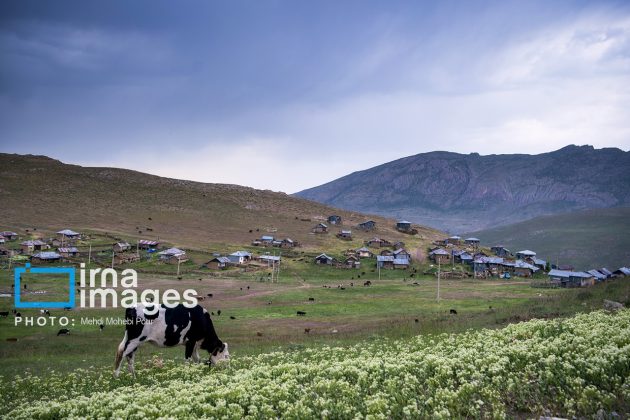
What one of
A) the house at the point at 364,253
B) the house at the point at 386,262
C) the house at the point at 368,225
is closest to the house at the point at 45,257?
the house at the point at 364,253

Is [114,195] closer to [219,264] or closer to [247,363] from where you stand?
[219,264]

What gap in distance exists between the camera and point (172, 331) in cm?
2109

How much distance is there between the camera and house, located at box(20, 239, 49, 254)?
117312mm

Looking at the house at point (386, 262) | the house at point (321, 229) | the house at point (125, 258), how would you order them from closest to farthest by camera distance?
1. the house at point (125, 258)
2. the house at point (386, 262)
3. the house at point (321, 229)

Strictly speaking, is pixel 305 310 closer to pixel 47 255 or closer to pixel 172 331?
pixel 172 331

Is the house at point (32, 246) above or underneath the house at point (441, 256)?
above

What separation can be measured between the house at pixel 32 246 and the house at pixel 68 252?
300 inches

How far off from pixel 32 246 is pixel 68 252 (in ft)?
36.7

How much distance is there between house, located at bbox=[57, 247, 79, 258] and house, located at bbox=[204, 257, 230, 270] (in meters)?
34.0

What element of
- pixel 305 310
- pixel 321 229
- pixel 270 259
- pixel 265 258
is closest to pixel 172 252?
pixel 265 258

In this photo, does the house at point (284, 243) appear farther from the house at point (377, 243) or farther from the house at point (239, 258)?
the house at point (377, 243)

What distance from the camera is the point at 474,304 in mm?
70812

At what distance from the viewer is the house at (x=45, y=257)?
364ft

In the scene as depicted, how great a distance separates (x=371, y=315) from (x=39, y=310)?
43012mm
